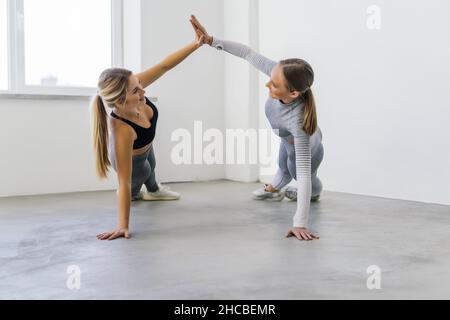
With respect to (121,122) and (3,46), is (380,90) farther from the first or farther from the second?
(3,46)

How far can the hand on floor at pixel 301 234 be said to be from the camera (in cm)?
175

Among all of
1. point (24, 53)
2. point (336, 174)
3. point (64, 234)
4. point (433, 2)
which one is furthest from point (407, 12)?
point (24, 53)

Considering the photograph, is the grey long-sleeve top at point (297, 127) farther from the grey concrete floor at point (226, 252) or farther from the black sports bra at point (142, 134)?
the black sports bra at point (142, 134)

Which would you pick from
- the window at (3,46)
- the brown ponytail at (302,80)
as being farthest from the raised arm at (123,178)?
the window at (3,46)

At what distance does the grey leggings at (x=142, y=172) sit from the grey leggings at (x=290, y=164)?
2.20 feet

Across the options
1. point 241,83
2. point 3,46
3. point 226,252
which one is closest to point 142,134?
point 226,252

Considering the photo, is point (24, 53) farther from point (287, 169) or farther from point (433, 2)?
point (433, 2)

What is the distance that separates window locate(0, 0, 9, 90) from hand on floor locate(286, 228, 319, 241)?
2.28 meters

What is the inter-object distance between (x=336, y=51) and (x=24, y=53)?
2.01m

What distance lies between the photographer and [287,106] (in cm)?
197

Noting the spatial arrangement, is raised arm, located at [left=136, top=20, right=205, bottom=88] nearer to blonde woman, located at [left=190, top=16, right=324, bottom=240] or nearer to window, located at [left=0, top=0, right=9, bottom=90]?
blonde woman, located at [left=190, top=16, right=324, bottom=240]

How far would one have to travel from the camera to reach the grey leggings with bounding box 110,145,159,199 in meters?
2.39

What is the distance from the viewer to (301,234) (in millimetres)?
1761

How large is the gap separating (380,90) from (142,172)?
1425 mm
